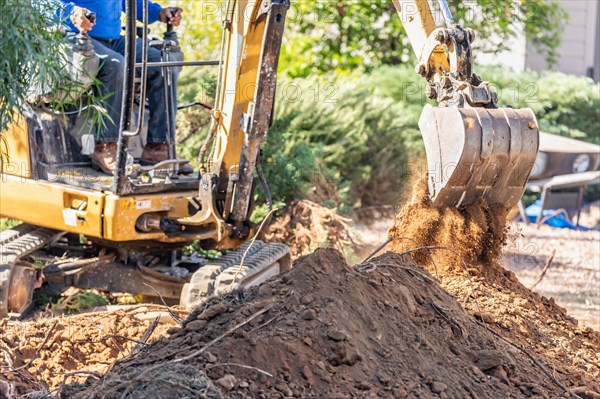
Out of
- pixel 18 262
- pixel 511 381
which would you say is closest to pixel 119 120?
pixel 18 262

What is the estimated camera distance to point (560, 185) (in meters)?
13.6

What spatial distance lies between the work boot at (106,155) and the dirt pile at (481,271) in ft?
7.60

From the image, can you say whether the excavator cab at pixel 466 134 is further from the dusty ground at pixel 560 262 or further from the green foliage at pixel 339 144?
the green foliage at pixel 339 144

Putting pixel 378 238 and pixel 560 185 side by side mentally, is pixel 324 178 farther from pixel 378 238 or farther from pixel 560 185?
pixel 560 185

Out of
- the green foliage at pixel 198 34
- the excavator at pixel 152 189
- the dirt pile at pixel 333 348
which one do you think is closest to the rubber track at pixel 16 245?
the excavator at pixel 152 189

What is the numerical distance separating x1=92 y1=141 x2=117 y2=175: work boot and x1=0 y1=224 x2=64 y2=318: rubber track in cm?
81

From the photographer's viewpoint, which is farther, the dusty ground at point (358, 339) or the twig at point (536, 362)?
the twig at point (536, 362)

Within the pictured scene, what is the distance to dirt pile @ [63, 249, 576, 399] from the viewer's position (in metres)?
3.93

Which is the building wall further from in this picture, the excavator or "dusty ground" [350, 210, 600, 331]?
the excavator

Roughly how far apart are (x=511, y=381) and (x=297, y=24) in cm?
1261

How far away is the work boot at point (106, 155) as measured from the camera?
755cm

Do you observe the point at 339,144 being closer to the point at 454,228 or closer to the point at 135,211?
the point at 135,211

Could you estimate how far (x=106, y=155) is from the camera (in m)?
7.58

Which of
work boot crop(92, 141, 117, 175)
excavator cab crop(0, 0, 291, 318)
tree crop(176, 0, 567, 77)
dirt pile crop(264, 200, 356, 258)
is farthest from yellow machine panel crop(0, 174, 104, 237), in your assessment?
tree crop(176, 0, 567, 77)
